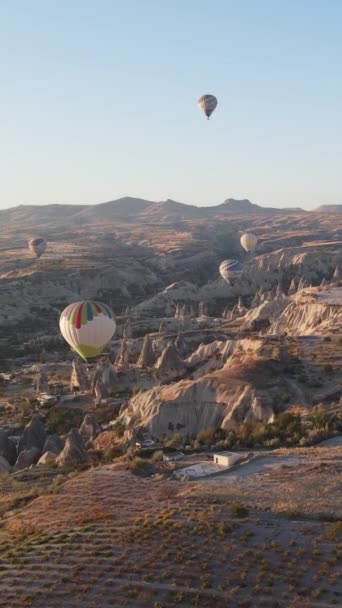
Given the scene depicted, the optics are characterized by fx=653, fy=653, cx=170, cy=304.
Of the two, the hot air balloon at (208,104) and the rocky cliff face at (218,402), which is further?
the hot air balloon at (208,104)

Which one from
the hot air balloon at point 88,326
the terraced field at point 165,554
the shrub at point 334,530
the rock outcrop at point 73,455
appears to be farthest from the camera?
the hot air balloon at point 88,326

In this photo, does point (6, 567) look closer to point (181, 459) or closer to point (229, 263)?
point (181, 459)

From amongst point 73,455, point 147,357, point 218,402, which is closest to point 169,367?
point 147,357

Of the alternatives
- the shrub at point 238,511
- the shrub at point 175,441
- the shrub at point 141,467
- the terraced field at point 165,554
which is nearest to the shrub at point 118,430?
the shrub at point 175,441

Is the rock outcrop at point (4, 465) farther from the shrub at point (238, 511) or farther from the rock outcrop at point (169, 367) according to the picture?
the rock outcrop at point (169, 367)

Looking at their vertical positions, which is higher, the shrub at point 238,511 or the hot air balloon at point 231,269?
the hot air balloon at point 231,269

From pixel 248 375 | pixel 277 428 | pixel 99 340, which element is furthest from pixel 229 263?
pixel 277 428

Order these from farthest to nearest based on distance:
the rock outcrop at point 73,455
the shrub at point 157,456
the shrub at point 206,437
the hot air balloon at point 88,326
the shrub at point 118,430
Result: the hot air balloon at point 88,326 → the shrub at point 118,430 → the shrub at point 206,437 → the rock outcrop at point 73,455 → the shrub at point 157,456

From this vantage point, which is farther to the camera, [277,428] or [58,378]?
[58,378]
